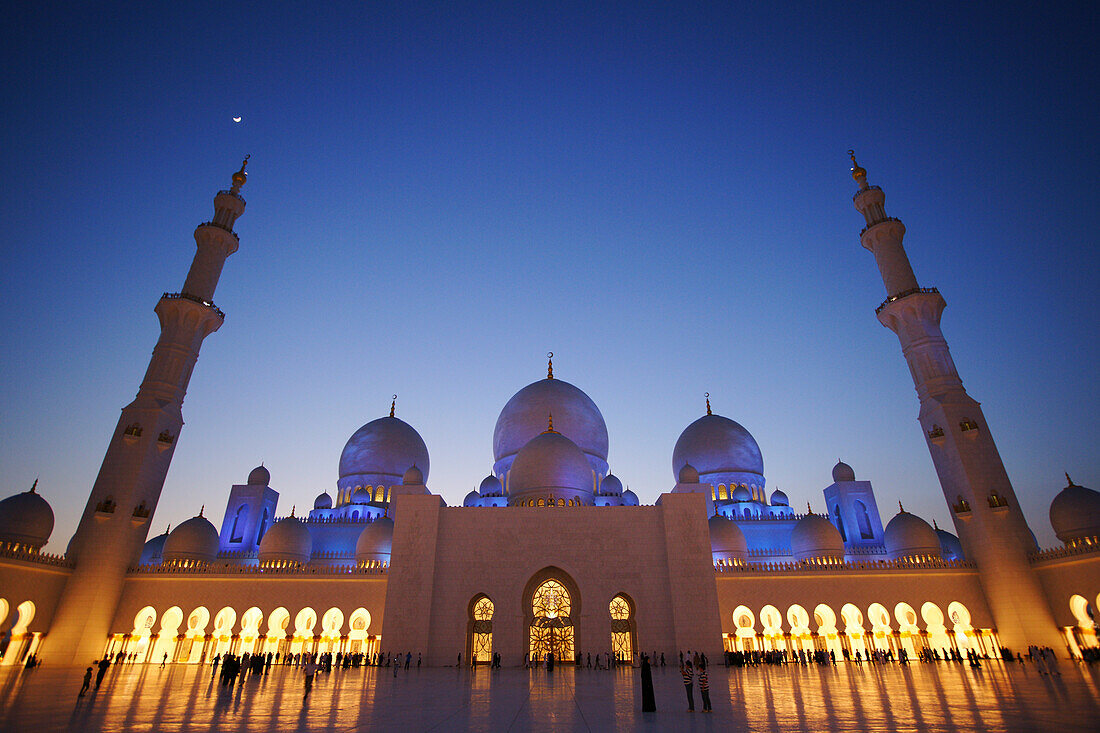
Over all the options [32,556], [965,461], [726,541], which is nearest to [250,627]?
[32,556]

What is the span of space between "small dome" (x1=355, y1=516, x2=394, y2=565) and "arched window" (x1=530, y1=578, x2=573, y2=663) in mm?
7511

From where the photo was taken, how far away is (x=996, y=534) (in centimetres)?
1975

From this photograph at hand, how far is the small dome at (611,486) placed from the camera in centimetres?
2881

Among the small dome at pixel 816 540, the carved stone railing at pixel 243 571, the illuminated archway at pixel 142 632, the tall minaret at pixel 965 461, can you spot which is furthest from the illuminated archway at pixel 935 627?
the illuminated archway at pixel 142 632

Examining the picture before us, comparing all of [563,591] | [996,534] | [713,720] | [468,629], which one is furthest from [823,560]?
[713,720]

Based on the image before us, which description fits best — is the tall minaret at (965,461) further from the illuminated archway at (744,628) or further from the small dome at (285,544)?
the small dome at (285,544)

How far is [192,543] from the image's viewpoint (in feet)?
77.2

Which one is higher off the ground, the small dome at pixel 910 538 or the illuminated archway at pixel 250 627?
the small dome at pixel 910 538

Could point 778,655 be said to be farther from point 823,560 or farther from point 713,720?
point 713,720

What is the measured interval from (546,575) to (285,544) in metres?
12.0

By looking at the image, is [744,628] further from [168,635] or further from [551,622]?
[168,635]

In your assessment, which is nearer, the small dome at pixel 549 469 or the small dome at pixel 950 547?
the small dome at pixel 549 469

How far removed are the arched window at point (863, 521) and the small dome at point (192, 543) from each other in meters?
30.0

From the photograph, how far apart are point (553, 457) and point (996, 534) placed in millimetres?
16021
